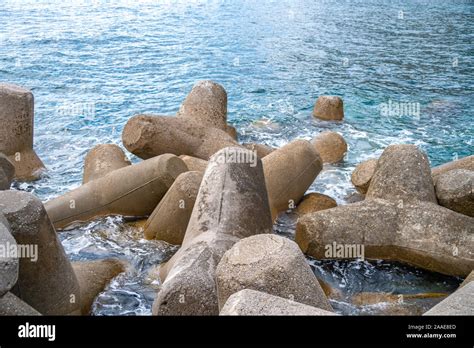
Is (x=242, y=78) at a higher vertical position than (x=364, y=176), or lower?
lower

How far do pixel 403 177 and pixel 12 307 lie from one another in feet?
16.1

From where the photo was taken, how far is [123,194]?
8.19 m

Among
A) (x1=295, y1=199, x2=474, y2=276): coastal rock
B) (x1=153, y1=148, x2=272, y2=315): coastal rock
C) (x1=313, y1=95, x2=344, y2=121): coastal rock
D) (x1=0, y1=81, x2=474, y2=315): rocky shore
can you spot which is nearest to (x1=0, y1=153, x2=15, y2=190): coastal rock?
(x1=0, y1=81, x2=474, y2=315): rocky shore

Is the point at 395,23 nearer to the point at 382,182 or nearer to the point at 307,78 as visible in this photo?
the point at 307,78

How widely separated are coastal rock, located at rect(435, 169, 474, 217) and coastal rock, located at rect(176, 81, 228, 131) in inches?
167

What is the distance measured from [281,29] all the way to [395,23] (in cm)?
533

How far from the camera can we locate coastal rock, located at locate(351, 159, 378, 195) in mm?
9039

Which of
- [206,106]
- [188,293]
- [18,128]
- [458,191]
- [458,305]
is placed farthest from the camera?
[206,106]

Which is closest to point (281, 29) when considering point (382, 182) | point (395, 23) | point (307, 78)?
point (395, 23)

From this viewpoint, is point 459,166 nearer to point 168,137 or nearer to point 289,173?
point 289,173

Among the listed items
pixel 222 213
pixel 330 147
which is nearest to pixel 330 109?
pixel 330 147

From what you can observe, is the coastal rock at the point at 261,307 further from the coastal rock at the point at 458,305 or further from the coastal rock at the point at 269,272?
the coastal rock at the point at 458,305

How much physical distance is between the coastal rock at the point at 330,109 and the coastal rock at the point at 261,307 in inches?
426

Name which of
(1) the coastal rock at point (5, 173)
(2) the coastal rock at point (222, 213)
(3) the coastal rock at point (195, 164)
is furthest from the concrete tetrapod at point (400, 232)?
(1) the coastal rock at point (5, 173)
